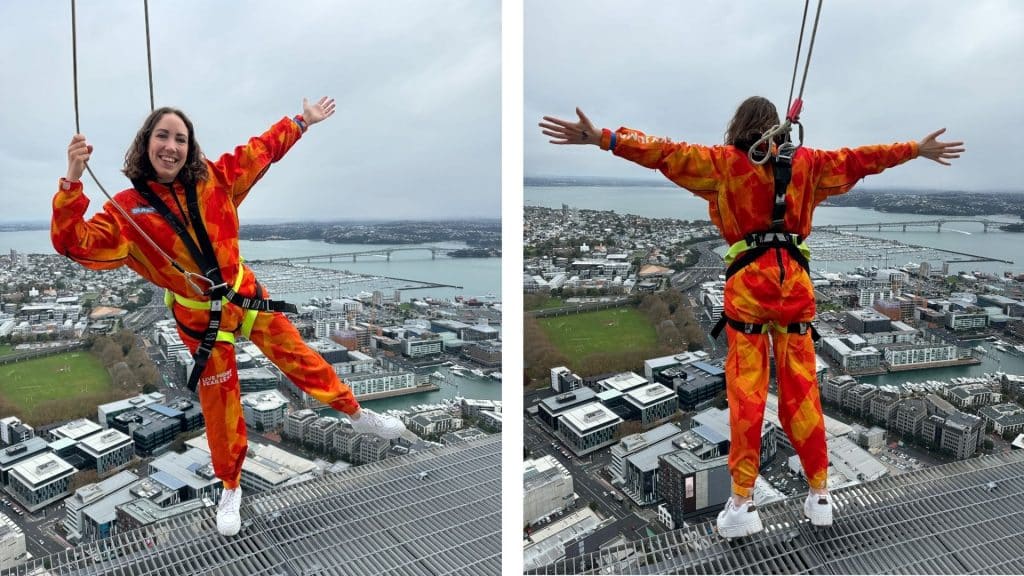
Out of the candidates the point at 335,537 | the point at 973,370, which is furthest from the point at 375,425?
the point at 973,370

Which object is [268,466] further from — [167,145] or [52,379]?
[167,145]

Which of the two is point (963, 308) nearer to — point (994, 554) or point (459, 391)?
point (994, 554)

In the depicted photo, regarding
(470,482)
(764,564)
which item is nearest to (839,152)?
(764,564)

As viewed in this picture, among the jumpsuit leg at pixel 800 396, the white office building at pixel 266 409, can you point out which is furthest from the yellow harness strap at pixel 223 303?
the jumpsuit leg at pixel 800 396

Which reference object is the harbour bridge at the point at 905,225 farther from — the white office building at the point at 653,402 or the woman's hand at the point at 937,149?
the woman's hand at the point at 937,149

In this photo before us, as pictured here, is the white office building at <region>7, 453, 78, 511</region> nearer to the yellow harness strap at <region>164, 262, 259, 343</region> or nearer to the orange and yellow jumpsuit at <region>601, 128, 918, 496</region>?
the yellow harness strap at <region>164, 262, 259, 343</region>

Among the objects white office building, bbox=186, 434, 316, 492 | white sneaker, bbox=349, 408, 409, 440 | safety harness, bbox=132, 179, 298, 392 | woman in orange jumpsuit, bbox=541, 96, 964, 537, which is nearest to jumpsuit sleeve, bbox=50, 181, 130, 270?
safety harness, bbox=132, 179, 298, 392
